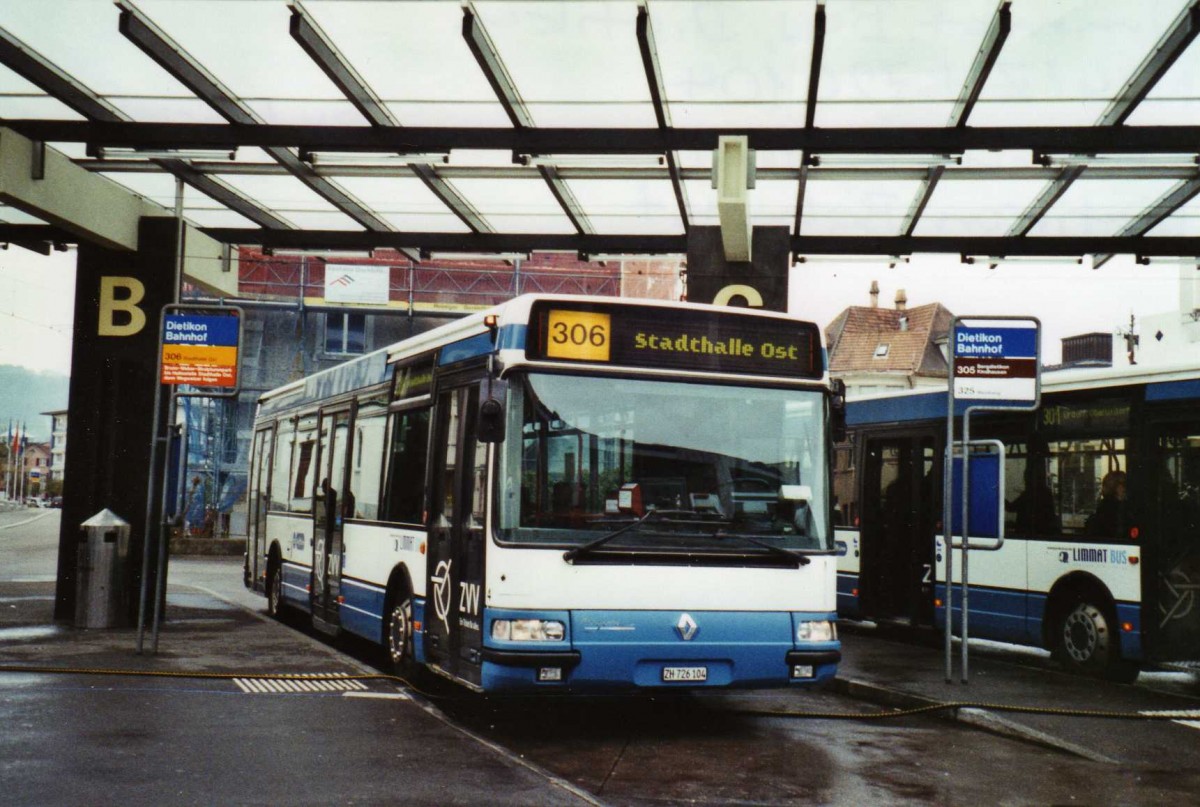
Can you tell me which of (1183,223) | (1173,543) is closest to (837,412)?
(1173,543)

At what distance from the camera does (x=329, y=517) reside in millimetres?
14203

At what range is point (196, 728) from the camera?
28.6ft

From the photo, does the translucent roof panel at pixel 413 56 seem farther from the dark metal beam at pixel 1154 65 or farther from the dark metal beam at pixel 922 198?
the dark metal beam at pixel 1154 65

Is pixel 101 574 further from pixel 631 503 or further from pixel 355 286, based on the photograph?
pixel 355 286

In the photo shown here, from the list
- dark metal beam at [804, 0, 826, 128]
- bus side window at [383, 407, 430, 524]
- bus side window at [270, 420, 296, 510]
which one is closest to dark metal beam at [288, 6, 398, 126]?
bus side window at [383, 407, 430, 524]

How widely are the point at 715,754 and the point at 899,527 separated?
8640mm

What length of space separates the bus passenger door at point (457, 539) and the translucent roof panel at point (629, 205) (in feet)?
14.6

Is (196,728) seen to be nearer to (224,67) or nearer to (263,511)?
(224,67)

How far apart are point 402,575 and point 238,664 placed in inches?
71.0

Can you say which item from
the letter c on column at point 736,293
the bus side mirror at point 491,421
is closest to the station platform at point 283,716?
the bus side mirror at point 491,421

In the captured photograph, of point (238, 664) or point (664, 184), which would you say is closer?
point (238, 664)

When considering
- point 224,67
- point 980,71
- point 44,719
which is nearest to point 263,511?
point 224,67

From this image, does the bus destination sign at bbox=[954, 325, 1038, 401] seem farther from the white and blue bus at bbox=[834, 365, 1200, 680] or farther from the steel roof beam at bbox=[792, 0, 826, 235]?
the steel roof beam at bbox=[792, 0, 826, 235]

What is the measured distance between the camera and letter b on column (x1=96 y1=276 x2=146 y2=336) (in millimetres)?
15469
